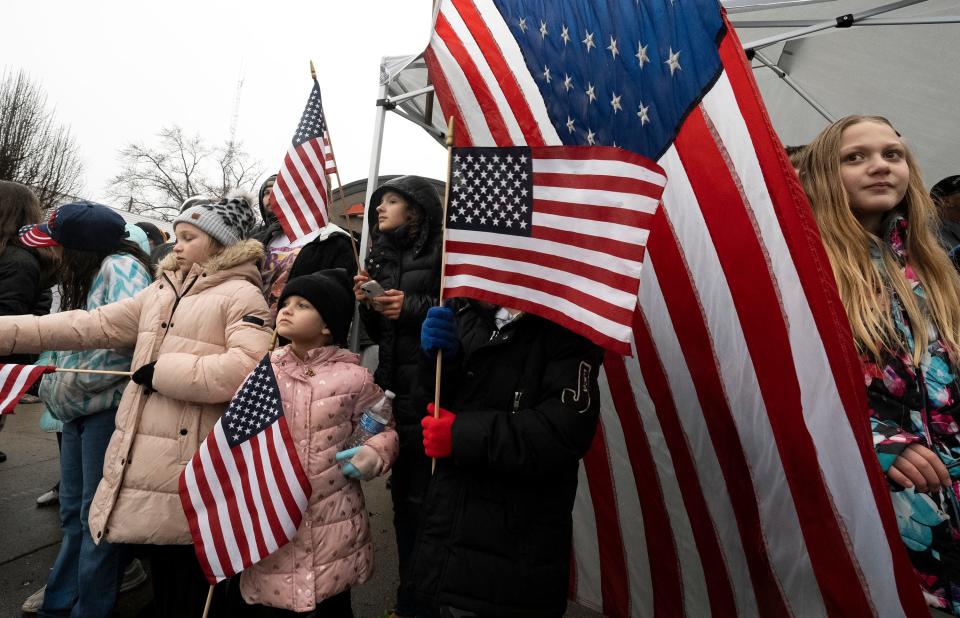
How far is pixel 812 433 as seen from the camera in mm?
1657

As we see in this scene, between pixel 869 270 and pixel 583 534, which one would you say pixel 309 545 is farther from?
pixel 869 270

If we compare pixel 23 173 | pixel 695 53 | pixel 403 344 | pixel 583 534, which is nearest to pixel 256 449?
pixel 403 344

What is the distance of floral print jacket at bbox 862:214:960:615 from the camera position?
1.55m

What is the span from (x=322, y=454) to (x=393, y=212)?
4.52ft

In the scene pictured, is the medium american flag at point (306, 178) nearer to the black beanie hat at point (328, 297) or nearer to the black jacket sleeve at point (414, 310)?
the black beanie hat at point (328, 297)

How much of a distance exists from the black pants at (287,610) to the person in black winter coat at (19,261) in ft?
6.44

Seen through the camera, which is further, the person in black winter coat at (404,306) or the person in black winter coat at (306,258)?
the person in black winter coat at (306,258)

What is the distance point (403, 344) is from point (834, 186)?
6.50 ft

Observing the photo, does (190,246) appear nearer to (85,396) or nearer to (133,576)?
(85,396)

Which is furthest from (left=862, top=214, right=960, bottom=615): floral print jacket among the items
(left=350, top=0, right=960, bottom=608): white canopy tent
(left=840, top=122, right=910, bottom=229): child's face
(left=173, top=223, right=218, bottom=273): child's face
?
(left=173, top=223, right=218, bottom=273): child's face

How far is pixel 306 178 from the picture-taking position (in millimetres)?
3035

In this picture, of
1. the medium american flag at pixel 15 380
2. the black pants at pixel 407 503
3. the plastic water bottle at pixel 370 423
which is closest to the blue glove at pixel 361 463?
the plastic water bottle at pixel 370 423

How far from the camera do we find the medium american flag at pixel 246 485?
2.06 m

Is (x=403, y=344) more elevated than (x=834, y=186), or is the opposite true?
(x=834, y=186)
